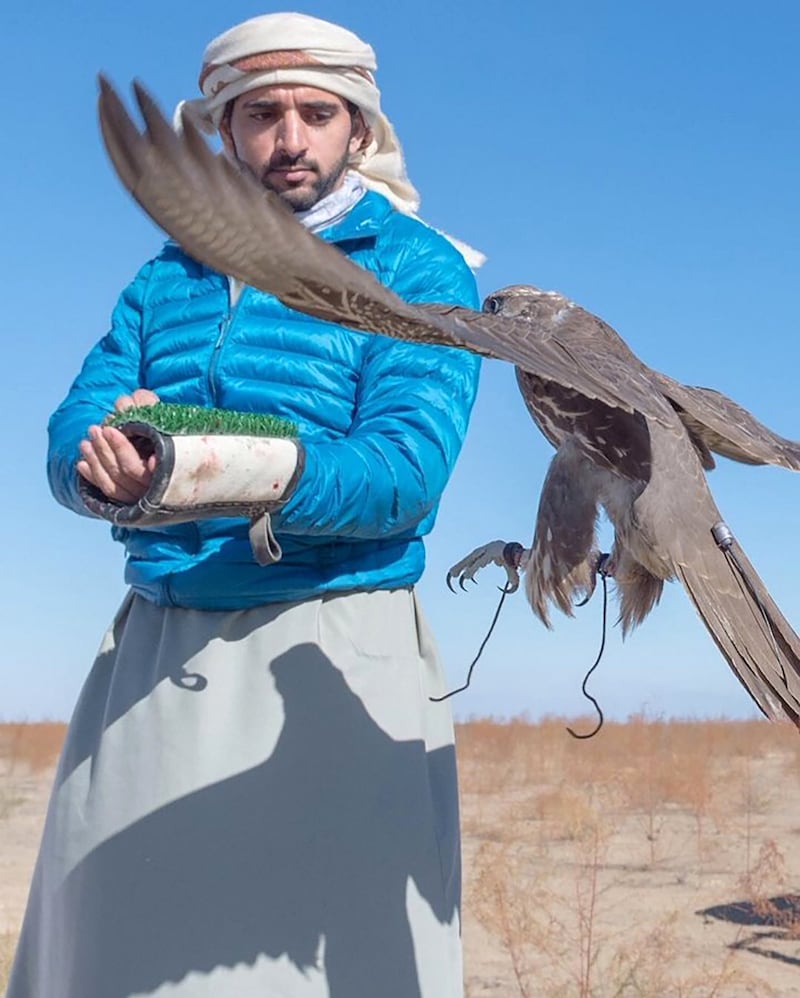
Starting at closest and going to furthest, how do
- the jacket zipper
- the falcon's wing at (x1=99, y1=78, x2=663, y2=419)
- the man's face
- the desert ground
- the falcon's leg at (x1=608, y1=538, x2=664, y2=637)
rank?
the falcon's wing at (x1=99, y1=78, x2=663, y2=419)
the jacket zipper
the man's face
the falcon's leg at (x1=608, y1=538, x2=664, y2=637)
the desert ground

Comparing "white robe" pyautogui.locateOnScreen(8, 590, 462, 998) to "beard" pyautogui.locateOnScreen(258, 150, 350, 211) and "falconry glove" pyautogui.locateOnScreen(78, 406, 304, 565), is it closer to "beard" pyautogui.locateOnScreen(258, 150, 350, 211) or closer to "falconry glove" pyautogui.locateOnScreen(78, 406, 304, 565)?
"falconry glove" pyautogui.locateOnScreen(78, 406, 304, 565)

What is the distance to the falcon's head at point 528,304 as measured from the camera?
2664mm

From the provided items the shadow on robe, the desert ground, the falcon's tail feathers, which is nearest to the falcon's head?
the falcon's tail feathers

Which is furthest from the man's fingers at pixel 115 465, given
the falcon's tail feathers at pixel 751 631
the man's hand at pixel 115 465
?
the falcon's tail feathers at pixel 751 631

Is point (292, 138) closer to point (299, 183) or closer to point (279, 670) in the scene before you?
point (299, 183)

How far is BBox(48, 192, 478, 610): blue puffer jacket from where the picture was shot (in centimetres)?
215

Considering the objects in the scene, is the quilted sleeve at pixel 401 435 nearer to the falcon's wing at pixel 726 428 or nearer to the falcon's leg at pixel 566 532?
the falcon's leg at pixel 566 532

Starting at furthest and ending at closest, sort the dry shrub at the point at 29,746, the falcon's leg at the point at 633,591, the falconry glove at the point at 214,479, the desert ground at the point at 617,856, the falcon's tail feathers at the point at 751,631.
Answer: the dry shrub at the point at 29,746 → the desert ground at the point at 617,856 → the falcon's leg at the point at 633,591 → the falcon's tail feathers at the point at 751,631 → the falconry glove at the point at 214,479

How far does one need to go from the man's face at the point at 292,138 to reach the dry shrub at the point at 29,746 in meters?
9.97

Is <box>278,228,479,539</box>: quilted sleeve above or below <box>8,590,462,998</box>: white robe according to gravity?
above

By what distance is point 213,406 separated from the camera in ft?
7.66

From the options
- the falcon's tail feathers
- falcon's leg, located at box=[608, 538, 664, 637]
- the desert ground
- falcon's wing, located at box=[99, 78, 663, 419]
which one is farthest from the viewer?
the desert ground

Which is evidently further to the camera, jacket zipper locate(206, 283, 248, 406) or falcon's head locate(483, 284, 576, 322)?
falcon's head locate(483, 284, 576, 322)

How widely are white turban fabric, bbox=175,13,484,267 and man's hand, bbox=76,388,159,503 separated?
0.84 metres
